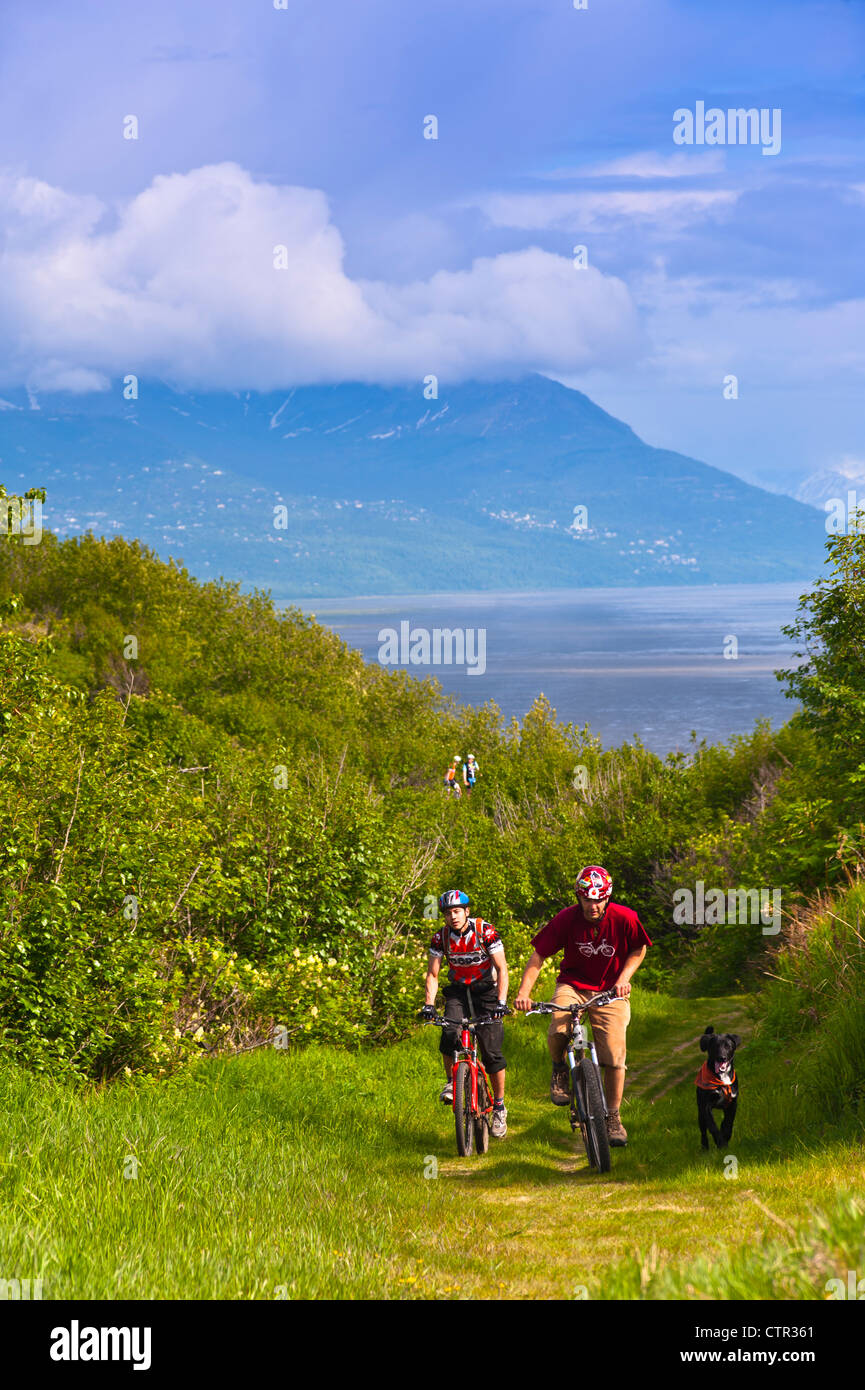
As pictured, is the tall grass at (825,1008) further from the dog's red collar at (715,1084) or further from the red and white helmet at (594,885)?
→ the red and white helmet at (594,885)

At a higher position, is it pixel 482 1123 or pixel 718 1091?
pixel 718 1091

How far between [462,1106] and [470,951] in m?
1.30

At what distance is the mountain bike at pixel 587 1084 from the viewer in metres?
8.59

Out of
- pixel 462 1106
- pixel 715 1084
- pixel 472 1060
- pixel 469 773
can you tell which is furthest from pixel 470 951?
pixel 469 773

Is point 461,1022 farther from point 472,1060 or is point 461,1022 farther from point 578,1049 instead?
point 578,1049

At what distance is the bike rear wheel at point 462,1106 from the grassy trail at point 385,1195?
0.59ft

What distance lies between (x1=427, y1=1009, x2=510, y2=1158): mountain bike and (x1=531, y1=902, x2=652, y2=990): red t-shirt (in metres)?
1.23

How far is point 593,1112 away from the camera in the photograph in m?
8.61

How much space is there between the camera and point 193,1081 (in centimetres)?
1079

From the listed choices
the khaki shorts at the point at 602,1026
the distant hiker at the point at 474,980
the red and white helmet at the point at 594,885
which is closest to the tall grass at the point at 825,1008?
the khaki shorts at the point at 602,1026
